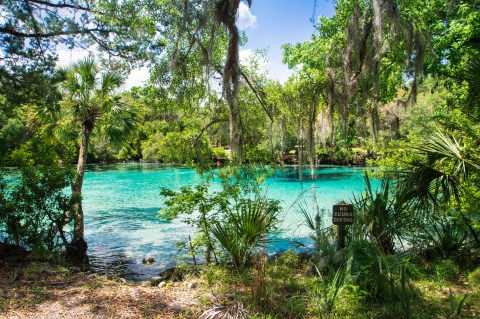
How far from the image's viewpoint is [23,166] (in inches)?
215

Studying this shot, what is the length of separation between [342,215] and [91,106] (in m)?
6.70

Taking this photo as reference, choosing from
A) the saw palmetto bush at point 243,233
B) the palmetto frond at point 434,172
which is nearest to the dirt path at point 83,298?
the saw palmetto bush at point 243,233

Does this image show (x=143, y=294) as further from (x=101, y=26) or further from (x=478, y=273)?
(x=101, y=26)

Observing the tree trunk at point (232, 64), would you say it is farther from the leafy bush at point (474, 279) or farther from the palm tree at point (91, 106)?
the palm tree at point (91, 106)

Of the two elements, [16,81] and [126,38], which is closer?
[16,81]

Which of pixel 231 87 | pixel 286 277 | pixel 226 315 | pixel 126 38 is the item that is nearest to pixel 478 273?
→ pixel 286 277

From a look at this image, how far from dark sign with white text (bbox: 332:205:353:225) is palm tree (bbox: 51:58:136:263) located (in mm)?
5658

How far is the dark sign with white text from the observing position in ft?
14.1

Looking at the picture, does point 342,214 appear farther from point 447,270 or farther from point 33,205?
point 33,205

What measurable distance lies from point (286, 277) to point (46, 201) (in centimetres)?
453

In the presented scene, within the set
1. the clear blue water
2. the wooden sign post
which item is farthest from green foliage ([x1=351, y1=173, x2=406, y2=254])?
the clear blue water

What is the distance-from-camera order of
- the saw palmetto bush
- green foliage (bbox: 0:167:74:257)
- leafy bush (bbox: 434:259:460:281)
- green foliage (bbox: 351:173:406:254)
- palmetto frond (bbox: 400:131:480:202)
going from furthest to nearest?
1. green foliage (bbox: 0:167:74:257)
2. green foliage (bbox: 351:173:406:254)
3. leafy bush (bbox: 434:259:460:281)
4. the saw palmetto bush
5. palmetto frond (bbox: 400:131:480:202)

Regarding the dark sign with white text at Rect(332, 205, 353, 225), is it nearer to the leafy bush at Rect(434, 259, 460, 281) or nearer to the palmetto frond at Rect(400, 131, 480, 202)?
the palmetto frond at Rect(400, 131, 480, 202)

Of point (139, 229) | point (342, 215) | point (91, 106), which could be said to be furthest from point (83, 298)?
point (139, 229)
